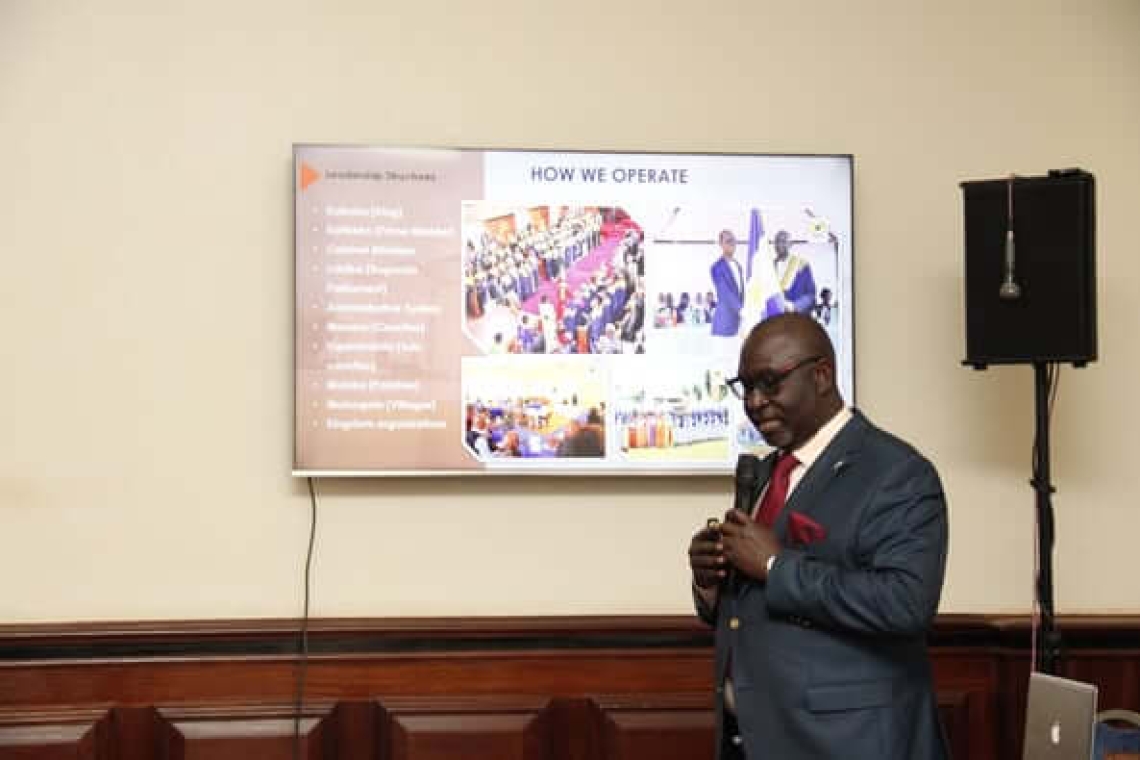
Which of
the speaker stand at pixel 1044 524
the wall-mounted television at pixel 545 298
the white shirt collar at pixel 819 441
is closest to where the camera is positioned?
the white shirt collar at pixel 819 441

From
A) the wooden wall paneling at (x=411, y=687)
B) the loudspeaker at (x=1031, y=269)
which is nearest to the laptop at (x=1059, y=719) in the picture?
the wooden wall paneling at (x=411, y=687)

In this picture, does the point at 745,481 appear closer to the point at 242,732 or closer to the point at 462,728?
the point at 462,728

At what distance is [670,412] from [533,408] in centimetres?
39

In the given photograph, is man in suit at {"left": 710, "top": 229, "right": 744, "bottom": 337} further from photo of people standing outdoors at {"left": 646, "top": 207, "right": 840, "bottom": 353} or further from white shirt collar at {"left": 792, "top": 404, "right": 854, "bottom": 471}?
white shirt collar at {"left": 792, "top": 404, "right": 854, "bottom": 471}

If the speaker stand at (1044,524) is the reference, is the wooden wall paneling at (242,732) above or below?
below

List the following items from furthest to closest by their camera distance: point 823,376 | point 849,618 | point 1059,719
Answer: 1. point 1059,719
2. point 823,376
3. point 849,618

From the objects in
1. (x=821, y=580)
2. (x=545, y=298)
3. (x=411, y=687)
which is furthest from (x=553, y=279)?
(x=821, y=580)

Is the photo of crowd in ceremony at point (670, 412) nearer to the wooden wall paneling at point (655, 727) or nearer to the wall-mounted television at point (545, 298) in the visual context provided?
the wall-mounted television at point (545, 298)

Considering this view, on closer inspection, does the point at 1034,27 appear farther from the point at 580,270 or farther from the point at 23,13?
the point at 23,13

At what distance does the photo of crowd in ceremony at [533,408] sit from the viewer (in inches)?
165

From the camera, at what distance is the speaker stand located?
401 cm

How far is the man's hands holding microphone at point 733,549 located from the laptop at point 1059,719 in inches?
45.4

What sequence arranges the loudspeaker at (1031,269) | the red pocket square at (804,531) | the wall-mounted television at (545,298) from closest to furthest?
the red pocket square at (804,531)
the loudspeaker at (1031,269)
the wall-mounted television at (545,298)

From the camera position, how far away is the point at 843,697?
2.83 metres
